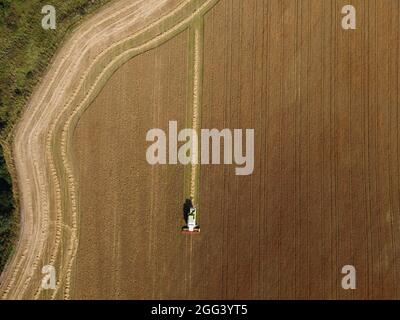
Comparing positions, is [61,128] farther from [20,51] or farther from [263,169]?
[263,169]

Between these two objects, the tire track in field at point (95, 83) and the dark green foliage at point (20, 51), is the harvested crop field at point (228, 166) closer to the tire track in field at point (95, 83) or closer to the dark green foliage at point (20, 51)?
the tire track in field at point (95, 83)

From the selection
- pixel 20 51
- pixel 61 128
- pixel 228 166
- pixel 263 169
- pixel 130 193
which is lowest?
pixel 130 193

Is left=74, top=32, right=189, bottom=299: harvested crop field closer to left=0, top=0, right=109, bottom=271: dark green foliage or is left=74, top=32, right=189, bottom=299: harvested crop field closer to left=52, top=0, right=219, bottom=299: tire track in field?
left=52, top=0, right=219, bottom=299: tire track in field

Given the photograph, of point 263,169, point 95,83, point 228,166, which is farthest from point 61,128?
point 263,169

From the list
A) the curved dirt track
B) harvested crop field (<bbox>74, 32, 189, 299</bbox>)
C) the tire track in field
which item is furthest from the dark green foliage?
harvested crop field (<bbox>74, 32, 189, 299</bbox>)

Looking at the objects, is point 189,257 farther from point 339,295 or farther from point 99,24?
point 99,24

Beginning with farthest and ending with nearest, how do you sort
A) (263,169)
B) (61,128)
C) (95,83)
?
(263,169)
(95,83)
(61,128)
